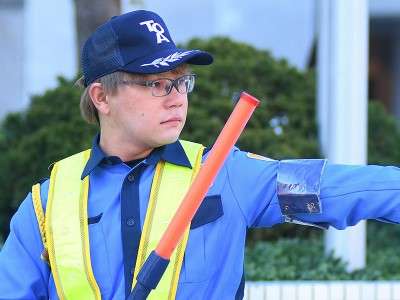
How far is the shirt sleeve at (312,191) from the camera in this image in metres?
2.00

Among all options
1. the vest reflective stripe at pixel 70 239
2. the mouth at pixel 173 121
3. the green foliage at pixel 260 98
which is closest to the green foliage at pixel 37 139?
the green foliage at pixel 260 98

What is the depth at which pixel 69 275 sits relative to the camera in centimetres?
213

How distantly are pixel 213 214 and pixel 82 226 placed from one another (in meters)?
0.35

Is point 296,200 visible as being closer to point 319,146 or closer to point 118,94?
point 118,94

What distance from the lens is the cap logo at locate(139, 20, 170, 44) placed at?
2.23m

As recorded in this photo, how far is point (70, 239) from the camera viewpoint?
216cm

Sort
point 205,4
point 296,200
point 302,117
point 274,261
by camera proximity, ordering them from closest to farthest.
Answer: point 296,200, point 274,261, point 302,117, point 205,4

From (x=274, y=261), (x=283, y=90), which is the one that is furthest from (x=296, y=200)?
(x=283, y=90)

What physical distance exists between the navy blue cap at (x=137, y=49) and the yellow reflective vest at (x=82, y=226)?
0.90ft

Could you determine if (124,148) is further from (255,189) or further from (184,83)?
(255,189)

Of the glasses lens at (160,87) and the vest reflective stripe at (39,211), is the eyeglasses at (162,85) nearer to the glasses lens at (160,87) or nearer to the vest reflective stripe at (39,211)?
the glasses lens at (160,87)

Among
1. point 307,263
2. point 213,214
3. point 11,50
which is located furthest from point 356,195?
point 11,50

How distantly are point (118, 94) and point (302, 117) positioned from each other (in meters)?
4.83

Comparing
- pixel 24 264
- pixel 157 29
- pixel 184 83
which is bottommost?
pixel 24 264
